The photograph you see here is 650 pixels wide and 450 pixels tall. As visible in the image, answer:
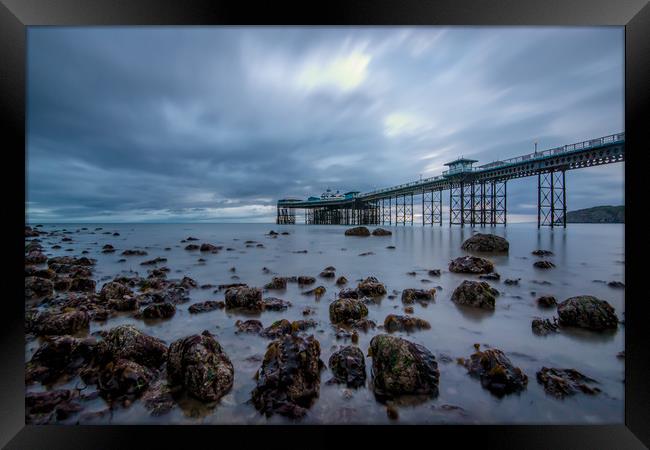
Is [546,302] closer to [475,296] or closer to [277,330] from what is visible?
[475,296]

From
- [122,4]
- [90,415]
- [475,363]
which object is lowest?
[90,415]

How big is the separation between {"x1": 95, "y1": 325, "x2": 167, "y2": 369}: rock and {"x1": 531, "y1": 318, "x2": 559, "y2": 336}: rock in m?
6.50

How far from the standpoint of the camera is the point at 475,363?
3264mm

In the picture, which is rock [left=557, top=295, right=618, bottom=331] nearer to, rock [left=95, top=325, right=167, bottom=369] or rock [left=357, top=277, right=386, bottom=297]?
rock [left=357, top=277, right=386, bottom=297]

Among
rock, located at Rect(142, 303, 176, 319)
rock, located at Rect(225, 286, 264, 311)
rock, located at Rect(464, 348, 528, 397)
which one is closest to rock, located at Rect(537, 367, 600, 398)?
rock, located at Rect(464, 348, 528, 397)

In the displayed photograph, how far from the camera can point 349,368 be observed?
309 cm

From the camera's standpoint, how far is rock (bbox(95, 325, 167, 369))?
129 inches

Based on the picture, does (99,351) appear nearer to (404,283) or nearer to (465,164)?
(404,283)

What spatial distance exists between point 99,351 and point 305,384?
3019mm

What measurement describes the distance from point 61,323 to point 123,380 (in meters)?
3.07

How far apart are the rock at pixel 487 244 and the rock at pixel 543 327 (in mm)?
13454

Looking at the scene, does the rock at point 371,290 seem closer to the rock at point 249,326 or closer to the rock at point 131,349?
the rock at point 249,326

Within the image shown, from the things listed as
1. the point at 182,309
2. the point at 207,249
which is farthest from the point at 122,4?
the point at 207,249

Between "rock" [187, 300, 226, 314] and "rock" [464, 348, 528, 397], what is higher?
"rock" [464, 348, 528, 397]
